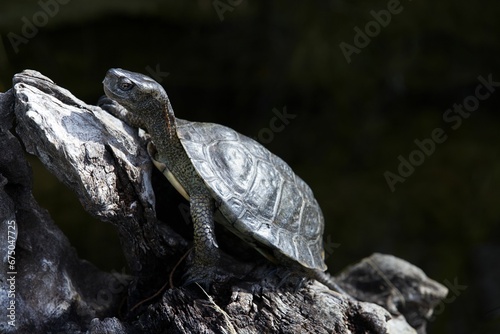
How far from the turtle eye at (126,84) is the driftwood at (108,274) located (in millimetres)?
164

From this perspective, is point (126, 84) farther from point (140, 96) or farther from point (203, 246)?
point (203, 246)

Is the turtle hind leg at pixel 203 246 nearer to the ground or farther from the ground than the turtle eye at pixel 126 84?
nearer to the ground

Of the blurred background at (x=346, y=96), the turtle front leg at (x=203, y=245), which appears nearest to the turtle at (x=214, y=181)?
the turtle front leg at (x=203, y=245)

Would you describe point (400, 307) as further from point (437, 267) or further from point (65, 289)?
point (437, 267)

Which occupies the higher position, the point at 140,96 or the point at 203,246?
the point at 140,96

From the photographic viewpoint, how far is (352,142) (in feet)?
18.6

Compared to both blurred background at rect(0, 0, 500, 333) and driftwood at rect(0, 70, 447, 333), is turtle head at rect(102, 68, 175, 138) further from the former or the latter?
blurred background at rect(0, 0, 500, 333)

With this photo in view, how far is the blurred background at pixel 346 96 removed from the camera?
499 cm

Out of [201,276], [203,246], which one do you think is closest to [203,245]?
[203,246]

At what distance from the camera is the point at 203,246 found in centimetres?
214

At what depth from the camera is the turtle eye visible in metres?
2.13

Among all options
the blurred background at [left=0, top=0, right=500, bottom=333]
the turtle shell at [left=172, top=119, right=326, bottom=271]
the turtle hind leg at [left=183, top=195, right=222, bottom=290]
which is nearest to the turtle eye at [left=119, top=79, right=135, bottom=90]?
the turtle shell at [left=172, top=119, right=326, bottom=271]

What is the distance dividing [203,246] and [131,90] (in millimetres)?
680

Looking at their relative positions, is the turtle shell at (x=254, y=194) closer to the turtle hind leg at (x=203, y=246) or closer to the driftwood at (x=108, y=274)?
the turtle hind leg at (x=203, y=246)
